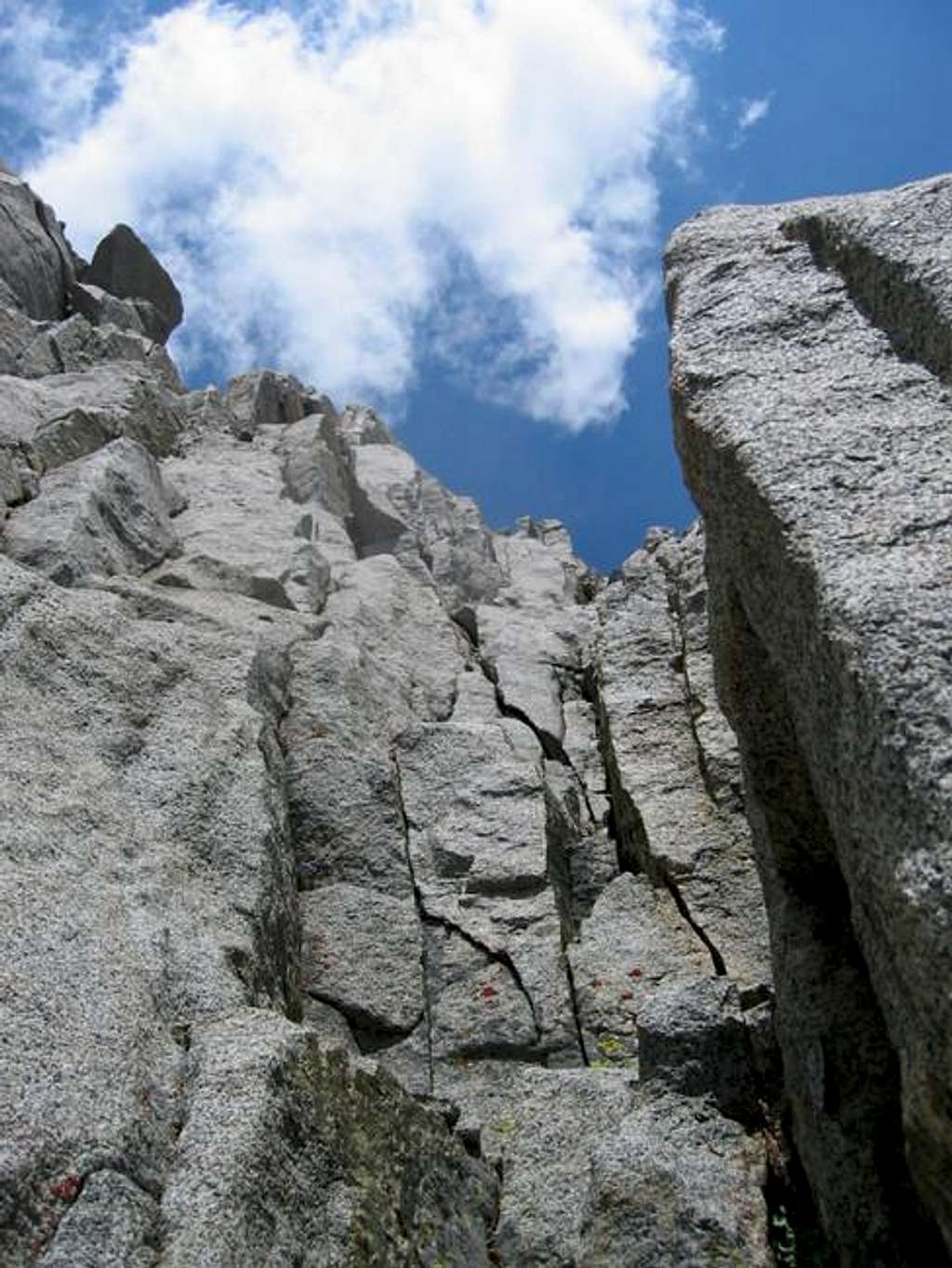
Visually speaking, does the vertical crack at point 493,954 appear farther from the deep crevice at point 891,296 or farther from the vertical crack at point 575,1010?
the deep crevice at point 891,296

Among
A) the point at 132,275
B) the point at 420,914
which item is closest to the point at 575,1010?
the point at 420,914

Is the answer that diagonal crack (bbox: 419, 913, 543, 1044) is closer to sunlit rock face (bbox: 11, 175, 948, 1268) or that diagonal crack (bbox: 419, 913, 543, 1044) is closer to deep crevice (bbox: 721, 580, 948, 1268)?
sunlit rock face (bbox: 11, 175, 948, 1268)

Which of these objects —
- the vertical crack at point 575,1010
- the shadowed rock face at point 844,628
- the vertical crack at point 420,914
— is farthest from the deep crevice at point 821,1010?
the vertical crack at point 420,914

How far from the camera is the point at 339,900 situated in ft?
59.7

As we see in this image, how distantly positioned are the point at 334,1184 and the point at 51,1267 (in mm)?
2468

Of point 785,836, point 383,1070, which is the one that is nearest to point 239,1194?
point 383,1070

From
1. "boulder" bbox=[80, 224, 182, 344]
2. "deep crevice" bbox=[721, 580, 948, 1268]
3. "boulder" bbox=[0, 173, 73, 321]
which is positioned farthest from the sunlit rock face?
"boulder" bbox=[80, 224, 182, 344]

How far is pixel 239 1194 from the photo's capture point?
392 inches

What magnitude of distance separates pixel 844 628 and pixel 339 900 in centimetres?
1170

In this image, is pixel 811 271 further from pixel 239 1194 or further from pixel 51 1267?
pixel 51 1267

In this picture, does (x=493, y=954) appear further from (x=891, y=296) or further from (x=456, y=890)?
(x=891, y=296)

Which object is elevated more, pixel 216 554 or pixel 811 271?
pixel 216 554

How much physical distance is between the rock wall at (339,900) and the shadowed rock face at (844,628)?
1210 millimetres

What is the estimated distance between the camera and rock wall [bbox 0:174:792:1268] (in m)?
10.4
